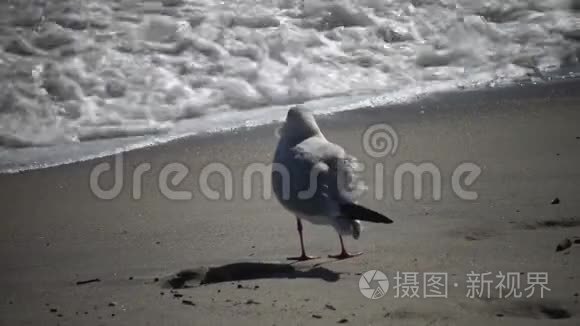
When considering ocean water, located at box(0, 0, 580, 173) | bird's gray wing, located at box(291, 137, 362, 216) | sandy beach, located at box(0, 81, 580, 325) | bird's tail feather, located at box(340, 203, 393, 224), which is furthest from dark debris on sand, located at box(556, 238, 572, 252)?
ocean water, located at box(0, 0, 580, 173)

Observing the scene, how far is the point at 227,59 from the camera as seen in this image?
26.0ft

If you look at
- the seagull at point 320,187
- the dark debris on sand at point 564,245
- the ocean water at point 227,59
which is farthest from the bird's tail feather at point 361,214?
the ocean water at point 227,59

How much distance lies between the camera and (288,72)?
25.1 ft

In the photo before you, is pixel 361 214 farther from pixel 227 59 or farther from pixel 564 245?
pixel 227 59

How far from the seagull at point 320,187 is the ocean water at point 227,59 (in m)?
2.33

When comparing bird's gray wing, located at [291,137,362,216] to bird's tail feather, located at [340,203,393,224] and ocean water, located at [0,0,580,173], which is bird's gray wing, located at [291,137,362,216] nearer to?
bird's tail feather, located at [340,203,393,224]

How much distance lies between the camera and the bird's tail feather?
3791 millimetres

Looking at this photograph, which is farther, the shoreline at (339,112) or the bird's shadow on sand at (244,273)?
the shoreline at (339,112)

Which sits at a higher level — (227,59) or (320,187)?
(227,59)

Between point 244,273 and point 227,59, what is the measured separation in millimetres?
4100

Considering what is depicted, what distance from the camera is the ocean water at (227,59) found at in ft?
22.5

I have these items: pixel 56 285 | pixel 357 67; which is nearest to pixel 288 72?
pixel 357 67

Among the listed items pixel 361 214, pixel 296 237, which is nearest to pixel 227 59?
pixel 296 237

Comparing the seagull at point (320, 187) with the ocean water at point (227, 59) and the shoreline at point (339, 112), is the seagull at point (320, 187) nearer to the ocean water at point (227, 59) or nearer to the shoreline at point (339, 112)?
the shoreline at point (339, 112)
